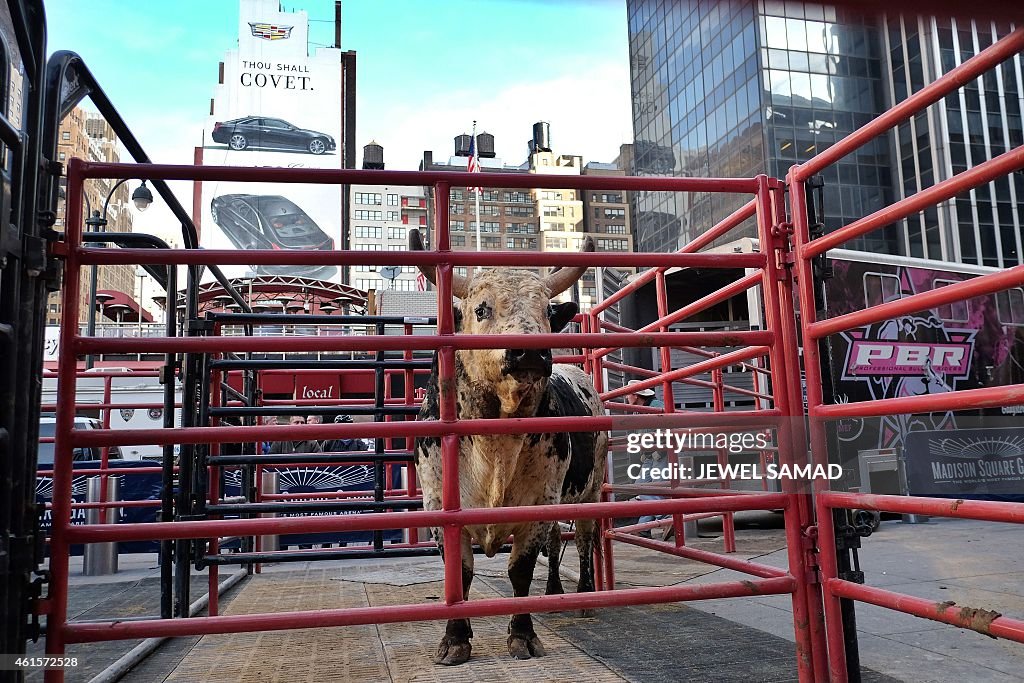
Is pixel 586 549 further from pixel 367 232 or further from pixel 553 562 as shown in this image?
pixel 367 232

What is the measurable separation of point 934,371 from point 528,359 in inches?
419

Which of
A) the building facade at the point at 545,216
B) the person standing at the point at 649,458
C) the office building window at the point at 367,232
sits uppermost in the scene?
the building facade at the point at 545,216

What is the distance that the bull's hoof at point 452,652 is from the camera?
384 cm

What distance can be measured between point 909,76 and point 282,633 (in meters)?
40.0

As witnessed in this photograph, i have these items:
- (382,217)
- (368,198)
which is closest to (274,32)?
(368,198)

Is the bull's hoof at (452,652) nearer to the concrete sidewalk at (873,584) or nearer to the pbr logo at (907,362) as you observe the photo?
the concrete sidewalk at (873,584)

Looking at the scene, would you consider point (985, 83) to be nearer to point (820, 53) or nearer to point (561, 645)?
point (820, 53)

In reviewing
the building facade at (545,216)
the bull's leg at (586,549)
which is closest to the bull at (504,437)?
the bull's leg at (586,549)

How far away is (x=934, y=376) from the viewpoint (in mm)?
11570

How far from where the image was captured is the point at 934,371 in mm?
11602

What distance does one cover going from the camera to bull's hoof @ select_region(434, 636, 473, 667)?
12.6 feet

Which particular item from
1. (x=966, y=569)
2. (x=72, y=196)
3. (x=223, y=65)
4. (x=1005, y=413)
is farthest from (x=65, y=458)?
(x=223, y=65)

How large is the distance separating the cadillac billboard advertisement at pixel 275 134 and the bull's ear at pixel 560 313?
62.2 meters

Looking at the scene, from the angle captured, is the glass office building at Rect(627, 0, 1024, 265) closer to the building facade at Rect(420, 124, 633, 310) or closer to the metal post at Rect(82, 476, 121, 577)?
the metal post at Rect(82, 476, 121, 577)
